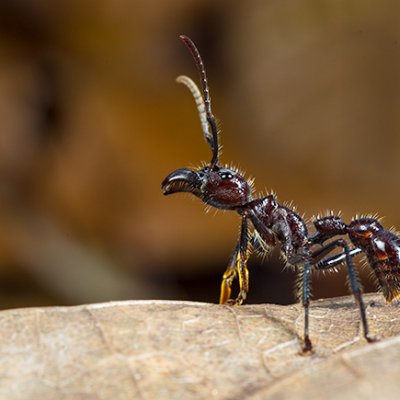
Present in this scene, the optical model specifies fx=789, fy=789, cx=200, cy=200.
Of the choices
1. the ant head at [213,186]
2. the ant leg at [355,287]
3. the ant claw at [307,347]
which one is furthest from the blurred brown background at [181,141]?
the ant claw at [307,347]

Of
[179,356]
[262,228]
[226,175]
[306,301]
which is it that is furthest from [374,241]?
[179,356]

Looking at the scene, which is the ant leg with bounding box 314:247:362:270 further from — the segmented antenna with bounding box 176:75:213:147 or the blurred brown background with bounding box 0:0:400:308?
the blurred brown background with bounding box 0:0:400:308

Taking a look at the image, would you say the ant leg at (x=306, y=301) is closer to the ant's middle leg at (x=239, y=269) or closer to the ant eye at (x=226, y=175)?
the ant's middle leg at (x=239, y=269)

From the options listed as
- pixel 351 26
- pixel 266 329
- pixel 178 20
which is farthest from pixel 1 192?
pixel 266 329

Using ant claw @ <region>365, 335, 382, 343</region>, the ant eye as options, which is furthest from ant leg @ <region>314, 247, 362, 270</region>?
ant claw @ <region>365, 335, 382, 343</region>

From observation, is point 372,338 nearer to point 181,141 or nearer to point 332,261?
point 332,261

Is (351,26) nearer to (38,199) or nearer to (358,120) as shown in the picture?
(358,120)
